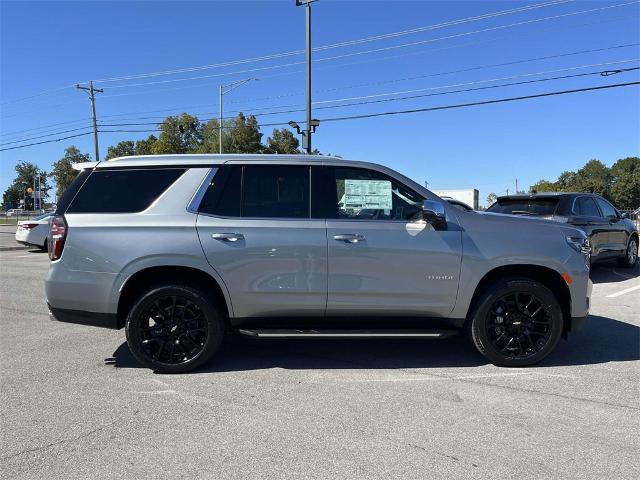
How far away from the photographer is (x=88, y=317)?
465 cm

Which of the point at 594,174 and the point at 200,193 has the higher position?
the point at 594,174

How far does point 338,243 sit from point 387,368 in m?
1.31

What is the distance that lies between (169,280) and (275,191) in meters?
1.27

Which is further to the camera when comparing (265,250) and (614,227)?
(614,227)

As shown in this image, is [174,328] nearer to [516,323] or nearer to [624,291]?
[516,323]

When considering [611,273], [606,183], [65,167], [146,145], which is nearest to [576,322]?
[611,273]

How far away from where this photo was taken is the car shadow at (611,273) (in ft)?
34.6

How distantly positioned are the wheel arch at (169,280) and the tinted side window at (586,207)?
7.68 meters

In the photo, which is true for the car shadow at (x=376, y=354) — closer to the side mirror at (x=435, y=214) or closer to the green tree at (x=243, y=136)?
the side mirror at (x=435, y=214)

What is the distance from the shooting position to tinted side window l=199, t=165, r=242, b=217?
4.69 metres

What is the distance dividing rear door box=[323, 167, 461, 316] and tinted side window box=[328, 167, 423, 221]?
14 mm

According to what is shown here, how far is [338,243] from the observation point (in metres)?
4.58

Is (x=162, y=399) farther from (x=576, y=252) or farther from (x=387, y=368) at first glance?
(x=576, y=252)

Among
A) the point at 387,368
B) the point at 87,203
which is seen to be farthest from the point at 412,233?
the point at 87,203
